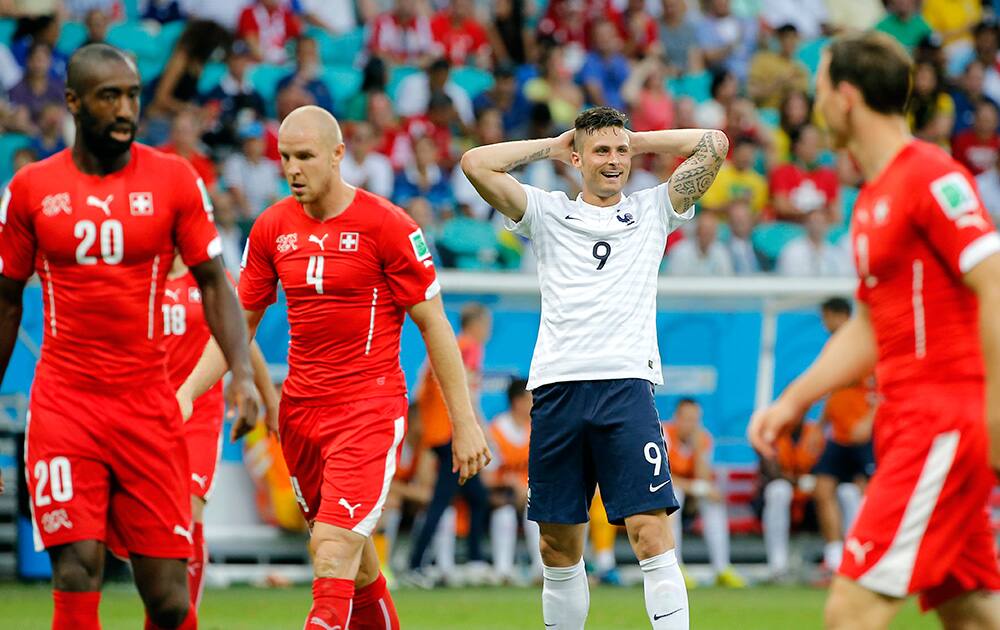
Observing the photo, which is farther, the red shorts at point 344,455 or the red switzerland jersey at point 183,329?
the red switzerland jersey at point 183,329

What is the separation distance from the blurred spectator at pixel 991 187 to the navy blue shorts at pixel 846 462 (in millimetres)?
5964

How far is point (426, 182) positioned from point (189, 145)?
2.77m

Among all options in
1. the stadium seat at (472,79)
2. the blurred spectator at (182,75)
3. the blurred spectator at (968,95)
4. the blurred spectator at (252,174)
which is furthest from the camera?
the blurred spectator at (968,95)

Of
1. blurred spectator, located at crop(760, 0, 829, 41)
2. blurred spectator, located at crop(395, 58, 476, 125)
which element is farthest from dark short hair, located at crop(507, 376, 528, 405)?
blurred spectator, located at crop(760, 0, 829, 41)

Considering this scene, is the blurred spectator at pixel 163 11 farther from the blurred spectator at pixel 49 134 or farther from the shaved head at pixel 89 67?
the shaved head at pixel 89 67

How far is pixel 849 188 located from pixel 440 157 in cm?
564

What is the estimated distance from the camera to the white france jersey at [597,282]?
758 cm

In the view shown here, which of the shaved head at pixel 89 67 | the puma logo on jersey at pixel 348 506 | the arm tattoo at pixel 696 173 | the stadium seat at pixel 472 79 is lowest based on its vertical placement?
the puma logo on jersey at pixel 348 506

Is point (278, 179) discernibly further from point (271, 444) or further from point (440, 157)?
point (271, 444)

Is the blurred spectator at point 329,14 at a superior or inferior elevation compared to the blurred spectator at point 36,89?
superior

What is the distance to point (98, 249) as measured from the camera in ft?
20.4

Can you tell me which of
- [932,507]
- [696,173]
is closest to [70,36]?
[696,173]

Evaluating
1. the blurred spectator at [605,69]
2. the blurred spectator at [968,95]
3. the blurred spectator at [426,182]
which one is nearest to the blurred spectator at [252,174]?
the blurred spectator at [426,182]

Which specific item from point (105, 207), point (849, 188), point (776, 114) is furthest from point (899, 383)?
point (776, 114)
